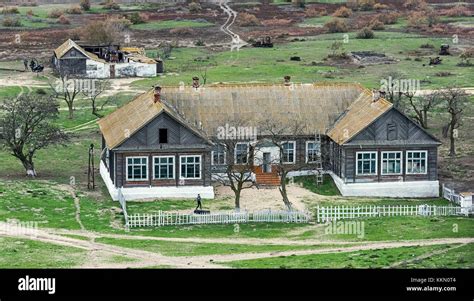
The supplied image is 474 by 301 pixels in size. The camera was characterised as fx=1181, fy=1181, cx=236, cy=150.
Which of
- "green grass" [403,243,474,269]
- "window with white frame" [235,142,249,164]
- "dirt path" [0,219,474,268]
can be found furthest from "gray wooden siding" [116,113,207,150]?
"green grass" [403,243,474,269]

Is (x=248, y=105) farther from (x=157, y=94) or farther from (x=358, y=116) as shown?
(x=358, y=116)

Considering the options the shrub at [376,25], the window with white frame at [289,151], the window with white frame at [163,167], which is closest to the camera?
the window with white frame at [163,167]

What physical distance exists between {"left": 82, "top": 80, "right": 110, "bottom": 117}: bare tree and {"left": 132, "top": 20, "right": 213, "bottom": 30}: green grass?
4870 centimetres

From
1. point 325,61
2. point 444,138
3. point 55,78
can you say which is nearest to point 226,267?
point 444,138

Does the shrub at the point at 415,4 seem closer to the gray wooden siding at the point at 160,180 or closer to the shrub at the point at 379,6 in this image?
the shrub at the point at 379,6

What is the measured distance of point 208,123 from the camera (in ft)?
216

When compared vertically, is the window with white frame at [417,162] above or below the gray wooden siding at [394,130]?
below

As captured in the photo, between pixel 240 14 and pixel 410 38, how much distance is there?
3384cm

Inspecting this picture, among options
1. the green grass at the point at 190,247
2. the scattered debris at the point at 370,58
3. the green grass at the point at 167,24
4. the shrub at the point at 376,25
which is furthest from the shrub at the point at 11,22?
the green grass at the point at 190,247

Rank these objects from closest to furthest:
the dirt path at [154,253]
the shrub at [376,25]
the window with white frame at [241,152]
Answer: the dirt path at [154,253] < the window with white frame at [241,152] < the shrub at [376,25]

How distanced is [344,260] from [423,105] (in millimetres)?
38892

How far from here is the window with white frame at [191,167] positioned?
6247 cm

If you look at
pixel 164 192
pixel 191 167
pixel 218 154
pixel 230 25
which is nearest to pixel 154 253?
pixel 164 192

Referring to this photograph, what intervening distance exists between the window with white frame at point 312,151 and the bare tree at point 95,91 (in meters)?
23.9
